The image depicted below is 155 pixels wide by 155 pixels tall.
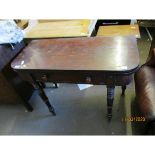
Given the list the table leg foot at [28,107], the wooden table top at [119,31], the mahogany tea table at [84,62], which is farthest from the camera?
the wooden table top at [119,31]

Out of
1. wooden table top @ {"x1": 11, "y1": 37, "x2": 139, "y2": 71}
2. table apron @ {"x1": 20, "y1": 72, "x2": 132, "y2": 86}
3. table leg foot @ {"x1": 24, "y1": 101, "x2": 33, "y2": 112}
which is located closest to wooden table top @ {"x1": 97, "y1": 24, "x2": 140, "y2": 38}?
wooden table top @ {"x1": 11, "y1": 37, "x2": 139, "y2": 71}

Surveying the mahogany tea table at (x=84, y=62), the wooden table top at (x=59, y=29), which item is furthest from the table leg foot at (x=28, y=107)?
the wooden table top at (x=59, y=29)

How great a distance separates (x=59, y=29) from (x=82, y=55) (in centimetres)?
77

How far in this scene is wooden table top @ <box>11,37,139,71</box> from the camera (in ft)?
3.22

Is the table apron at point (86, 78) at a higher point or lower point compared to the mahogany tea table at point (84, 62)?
lower

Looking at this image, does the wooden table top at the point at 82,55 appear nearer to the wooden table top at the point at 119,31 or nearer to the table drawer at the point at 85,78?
the table drawer at the point at 85,78

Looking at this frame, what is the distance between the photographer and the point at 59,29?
5.70 ft

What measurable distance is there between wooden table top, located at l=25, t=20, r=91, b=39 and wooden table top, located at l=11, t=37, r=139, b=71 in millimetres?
329

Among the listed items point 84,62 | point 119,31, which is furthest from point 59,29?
point 84,62

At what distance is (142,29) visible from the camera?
2781mm

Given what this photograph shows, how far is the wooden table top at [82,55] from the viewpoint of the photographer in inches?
38.6

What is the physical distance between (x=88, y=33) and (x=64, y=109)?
0.82 metres

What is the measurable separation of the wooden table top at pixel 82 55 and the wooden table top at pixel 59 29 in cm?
33
